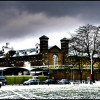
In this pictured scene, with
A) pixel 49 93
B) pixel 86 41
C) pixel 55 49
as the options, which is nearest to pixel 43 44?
pixel 55 49

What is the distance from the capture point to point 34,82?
68750 millimetres

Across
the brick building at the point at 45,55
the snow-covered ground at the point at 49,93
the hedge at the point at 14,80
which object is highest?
the brick building at the point at 45,55

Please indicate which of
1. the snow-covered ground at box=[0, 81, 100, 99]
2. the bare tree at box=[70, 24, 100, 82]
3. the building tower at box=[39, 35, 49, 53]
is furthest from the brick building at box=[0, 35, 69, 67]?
the snow-covered ground at box=[0, 81, 100, 99]

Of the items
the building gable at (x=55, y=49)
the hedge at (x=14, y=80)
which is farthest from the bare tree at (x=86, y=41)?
the building gable at (x=55, y=49)

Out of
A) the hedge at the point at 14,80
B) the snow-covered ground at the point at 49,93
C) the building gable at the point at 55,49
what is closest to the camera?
the snow-covered ground at the point at 49,93

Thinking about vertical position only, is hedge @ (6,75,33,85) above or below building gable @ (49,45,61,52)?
below

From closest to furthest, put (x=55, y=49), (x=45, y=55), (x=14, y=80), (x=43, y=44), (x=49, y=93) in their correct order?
(x=49, y=93) → (x=14, y=80) → (x=45, y=55) → (x=43, y=44) → (x=55, y=49)

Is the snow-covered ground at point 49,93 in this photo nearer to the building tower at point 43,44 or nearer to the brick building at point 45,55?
the brick building at point 45,55

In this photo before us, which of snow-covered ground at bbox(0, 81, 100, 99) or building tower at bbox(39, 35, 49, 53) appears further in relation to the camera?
building tower at bbox(39, 35, 49, 53)

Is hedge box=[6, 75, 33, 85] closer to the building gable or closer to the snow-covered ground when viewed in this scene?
the snow-covered ground

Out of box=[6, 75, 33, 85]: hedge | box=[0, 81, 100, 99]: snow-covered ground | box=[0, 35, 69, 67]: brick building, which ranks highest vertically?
box=[0, 35, 69, 67]: brick building

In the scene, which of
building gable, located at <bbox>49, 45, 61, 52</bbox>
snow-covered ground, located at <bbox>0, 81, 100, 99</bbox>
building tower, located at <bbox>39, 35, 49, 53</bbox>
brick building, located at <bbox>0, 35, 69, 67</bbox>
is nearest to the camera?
snow-covered ground, located at <bbox>0, 81, 100, 99</bbox>

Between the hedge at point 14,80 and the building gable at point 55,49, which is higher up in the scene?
the building gable at point 55,49

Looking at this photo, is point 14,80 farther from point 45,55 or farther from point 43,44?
point 43,44
